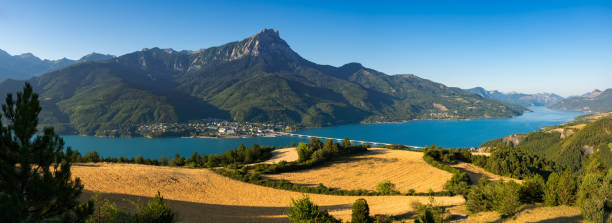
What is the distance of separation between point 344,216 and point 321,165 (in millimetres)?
26863

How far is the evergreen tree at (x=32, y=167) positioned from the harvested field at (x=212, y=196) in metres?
12.5

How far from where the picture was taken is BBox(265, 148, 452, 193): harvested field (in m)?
41.3

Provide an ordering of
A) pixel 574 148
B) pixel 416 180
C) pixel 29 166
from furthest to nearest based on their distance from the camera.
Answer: pixel 574 148 < pixel 416 180 < pixel 29 166

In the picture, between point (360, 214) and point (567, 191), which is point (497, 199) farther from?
point (360, 214)

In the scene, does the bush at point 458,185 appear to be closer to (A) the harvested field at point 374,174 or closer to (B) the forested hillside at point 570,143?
(A) the harvested field at point 374,174

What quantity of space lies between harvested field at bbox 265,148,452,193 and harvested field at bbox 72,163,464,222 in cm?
787

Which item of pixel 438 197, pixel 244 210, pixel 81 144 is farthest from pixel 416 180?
pixel 81 144

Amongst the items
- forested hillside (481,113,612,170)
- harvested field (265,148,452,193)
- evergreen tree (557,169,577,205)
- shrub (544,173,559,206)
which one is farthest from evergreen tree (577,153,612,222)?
forested hillside (481,113,612,170)

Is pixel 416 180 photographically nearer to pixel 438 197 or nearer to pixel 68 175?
pixel 438 197

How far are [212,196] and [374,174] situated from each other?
2799cm

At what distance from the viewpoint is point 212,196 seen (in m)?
30.5

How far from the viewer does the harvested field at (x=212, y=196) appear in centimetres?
2442

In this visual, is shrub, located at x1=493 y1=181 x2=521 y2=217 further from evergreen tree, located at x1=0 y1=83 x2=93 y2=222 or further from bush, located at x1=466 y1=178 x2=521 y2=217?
evergreen tree, located at x1=0 y1=83 x2=93 y2=222

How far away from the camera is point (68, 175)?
10.6 metres
